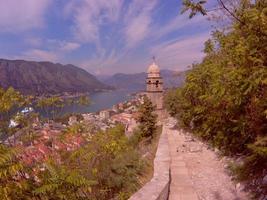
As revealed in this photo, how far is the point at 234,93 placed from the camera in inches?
309

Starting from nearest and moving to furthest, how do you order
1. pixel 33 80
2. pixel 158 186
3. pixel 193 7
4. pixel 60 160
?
pixel 193 7 → pixel 60 160 → pixel 158 186 → pixel 33 80

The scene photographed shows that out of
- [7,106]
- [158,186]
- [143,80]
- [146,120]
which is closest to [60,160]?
[7,106]

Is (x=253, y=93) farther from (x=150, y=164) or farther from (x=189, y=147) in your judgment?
(x=189, y=147)

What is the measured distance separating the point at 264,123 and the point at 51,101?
5130 mm

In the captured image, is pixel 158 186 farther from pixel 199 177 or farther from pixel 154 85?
pixel 154 85

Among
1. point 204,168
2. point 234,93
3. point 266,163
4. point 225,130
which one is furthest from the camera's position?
point 225,130

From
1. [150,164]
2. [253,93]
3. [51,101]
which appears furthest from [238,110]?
[51,101]

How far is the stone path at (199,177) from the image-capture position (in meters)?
7.12

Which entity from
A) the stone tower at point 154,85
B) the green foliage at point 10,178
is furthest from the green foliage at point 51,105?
the stone tower at point 154,85

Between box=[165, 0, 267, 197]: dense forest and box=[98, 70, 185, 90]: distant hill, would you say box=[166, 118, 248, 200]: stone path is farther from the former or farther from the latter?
box=[98, 70, 185, 90]: distant hill

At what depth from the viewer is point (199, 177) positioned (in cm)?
864

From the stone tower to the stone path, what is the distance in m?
17.0

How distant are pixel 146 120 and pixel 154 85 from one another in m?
10.6

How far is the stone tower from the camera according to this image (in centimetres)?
2932
